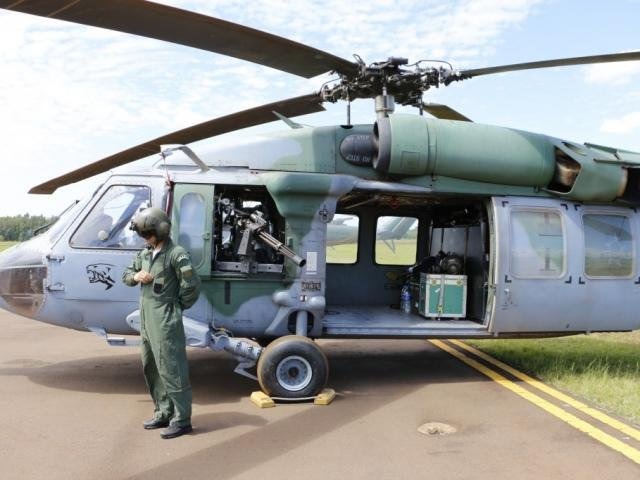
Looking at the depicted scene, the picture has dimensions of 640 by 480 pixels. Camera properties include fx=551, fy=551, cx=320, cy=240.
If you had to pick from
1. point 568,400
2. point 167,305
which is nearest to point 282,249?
point 167,305

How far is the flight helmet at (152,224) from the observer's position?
187 inches

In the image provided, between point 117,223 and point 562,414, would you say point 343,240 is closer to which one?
point 117,223

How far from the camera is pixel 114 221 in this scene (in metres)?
6.18

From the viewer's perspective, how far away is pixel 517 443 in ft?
15.4

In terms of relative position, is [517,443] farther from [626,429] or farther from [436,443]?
[626,429]

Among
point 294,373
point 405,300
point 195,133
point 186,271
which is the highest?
point 195,133

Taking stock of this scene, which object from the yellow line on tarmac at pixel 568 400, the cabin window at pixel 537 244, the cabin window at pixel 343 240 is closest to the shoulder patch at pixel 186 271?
the cabin window at pixel 343 240

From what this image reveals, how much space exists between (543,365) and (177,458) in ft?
17.2

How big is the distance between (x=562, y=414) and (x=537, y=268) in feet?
6.20

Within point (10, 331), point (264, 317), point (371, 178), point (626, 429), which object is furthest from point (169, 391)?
point (10, 331)

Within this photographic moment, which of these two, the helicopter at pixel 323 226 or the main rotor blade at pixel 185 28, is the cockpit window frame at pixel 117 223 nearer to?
the helicopter at pixel 323 226

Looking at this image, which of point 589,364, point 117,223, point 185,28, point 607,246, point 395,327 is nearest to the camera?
point 185,28

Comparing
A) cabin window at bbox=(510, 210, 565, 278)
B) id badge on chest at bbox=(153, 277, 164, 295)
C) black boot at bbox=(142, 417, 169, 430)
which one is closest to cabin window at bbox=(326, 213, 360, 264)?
cabin window at bbox=(510, 210, 565, 278)

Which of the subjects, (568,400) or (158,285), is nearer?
(158,285)
